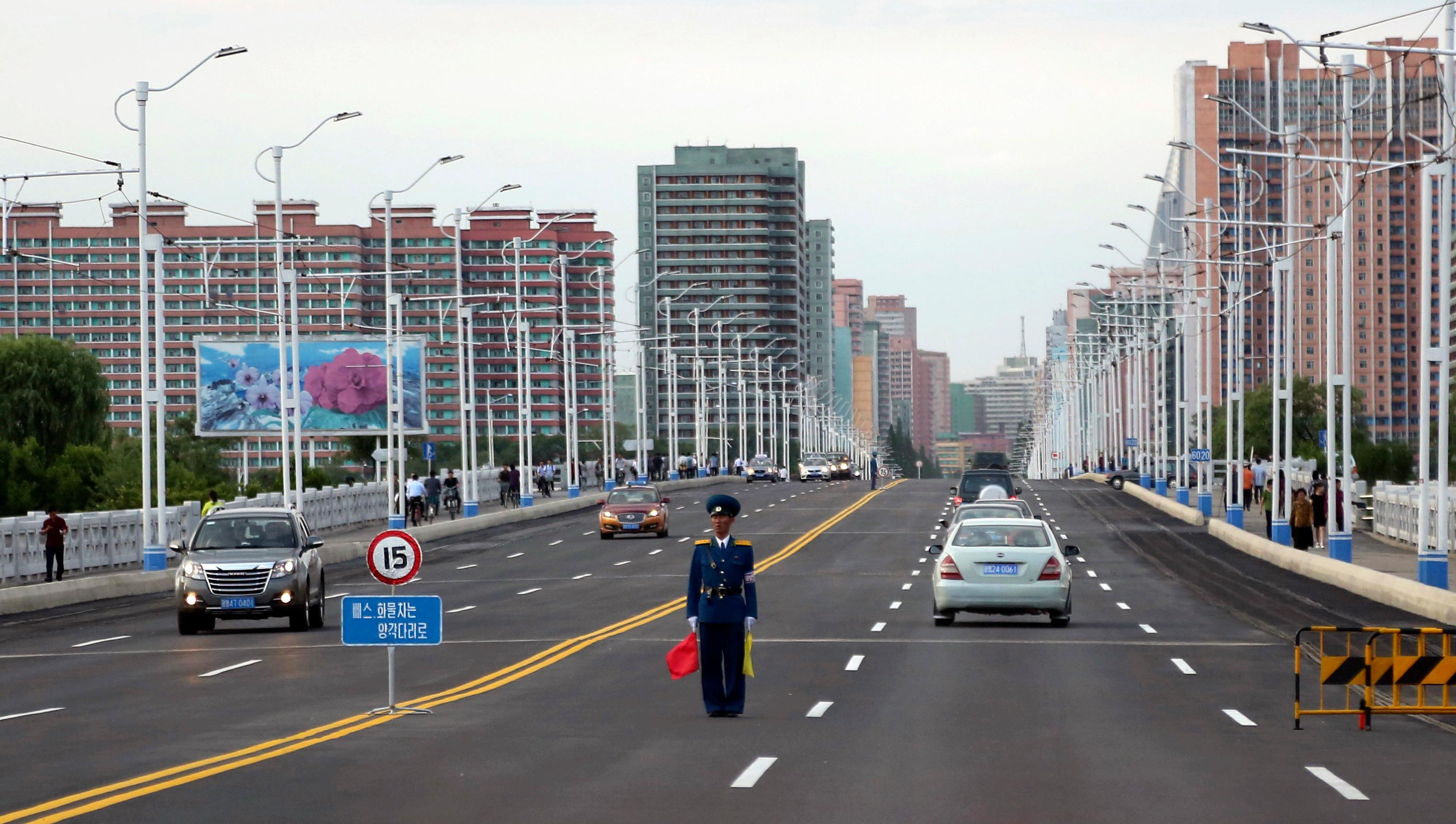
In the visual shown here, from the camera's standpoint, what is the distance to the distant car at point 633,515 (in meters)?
57.3

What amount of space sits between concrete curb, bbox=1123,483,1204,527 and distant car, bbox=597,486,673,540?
18399 millimetres

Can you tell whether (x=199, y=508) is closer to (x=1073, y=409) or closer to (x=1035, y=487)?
(x=1035, y=487)

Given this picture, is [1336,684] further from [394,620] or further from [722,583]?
[394,620]

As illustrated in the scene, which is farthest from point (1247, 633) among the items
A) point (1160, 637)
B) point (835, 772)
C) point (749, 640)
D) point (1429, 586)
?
point (835, 772)

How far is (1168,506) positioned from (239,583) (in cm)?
5121

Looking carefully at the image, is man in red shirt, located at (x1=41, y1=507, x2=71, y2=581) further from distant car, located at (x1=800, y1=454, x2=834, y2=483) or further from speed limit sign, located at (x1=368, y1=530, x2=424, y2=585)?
distant car, located at (x1=800, y1=454, x2=834, y2=483)

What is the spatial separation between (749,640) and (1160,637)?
11.6 m

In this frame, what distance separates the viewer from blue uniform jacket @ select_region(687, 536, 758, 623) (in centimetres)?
1564

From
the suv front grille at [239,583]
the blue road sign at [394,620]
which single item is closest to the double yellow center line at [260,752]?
the blue road sign at [394,620]

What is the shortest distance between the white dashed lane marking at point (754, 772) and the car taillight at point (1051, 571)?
44.4 feet

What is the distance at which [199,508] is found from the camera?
168ft

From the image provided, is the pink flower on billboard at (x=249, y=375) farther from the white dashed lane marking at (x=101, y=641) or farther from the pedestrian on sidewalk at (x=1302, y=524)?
the white dashed lane marking at (x=101, y=641)

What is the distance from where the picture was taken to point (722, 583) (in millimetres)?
15672

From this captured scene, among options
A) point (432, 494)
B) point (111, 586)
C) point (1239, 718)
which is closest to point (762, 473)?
point (432, 494)
